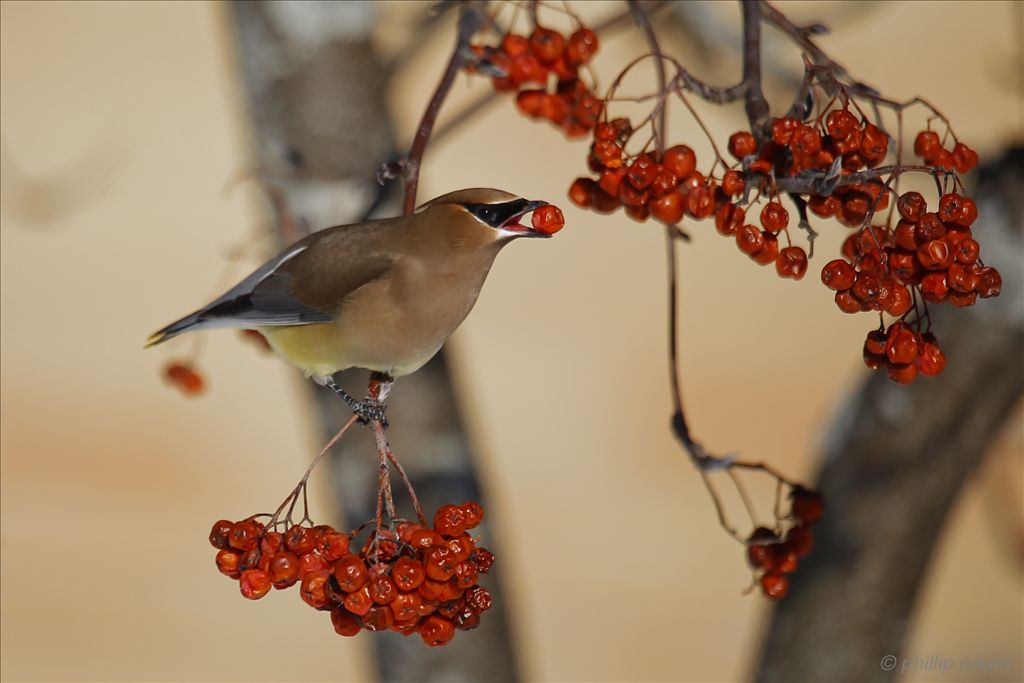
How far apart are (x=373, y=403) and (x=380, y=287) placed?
0.48 feet

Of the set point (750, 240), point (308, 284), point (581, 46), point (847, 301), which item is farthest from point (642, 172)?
point (308, 284)

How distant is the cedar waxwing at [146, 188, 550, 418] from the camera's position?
136 cm

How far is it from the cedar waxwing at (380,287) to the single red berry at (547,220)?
31 mm

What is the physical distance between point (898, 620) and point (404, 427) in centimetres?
94

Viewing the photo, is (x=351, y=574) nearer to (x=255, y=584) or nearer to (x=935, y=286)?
(x=255, y=584)

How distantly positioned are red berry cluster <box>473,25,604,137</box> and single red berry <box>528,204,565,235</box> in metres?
0.32

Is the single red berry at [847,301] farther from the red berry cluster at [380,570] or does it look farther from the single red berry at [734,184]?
the red berry cluster at [380,570]

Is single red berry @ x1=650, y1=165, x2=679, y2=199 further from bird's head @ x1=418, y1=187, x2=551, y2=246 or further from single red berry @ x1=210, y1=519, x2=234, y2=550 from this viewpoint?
single red berry @ x1=210, y1=519, x2=234, y2=550

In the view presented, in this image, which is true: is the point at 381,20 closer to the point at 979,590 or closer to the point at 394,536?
the point at 394,536

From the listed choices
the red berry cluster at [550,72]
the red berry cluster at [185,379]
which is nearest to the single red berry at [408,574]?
the red berry cluster at [550,72]

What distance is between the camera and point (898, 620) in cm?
218

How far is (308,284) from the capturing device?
149 centimetres

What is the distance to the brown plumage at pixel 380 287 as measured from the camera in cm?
136

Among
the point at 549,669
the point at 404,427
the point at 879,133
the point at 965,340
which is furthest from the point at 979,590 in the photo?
the point at 879,133
